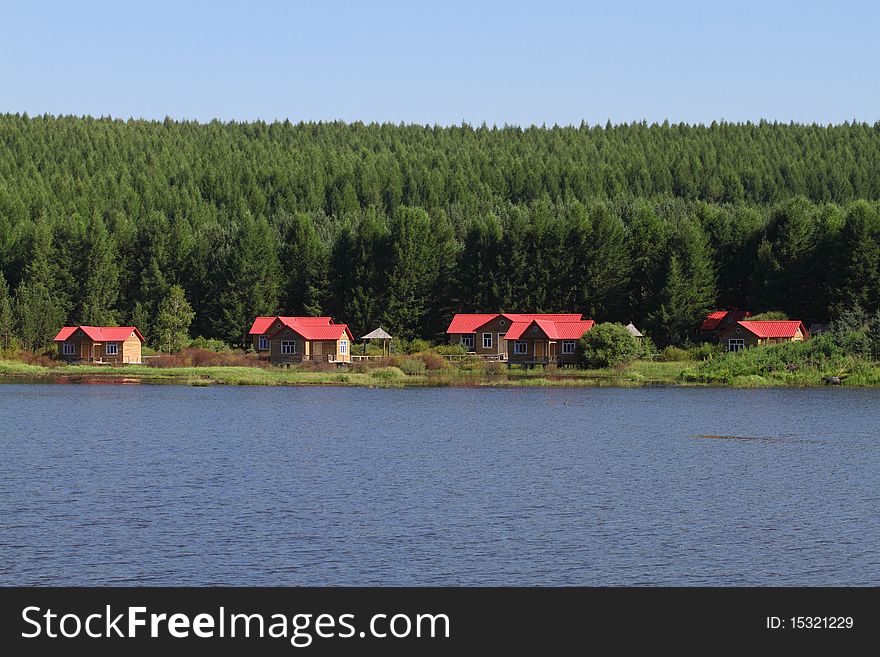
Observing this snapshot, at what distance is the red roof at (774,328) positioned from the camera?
114m

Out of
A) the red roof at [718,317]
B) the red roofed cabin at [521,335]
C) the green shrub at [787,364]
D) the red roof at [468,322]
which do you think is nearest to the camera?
the green shrub at [787,364]

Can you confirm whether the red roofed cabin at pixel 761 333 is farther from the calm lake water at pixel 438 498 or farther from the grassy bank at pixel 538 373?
the calm lake water at pixel 438 498

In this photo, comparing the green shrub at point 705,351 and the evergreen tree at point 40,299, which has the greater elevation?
the evergreen tree at point 40,299

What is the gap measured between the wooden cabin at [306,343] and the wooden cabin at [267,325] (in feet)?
0.85

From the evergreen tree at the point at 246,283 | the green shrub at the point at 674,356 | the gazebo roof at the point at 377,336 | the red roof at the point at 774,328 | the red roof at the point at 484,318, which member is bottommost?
the green shrub at the point at 674,356

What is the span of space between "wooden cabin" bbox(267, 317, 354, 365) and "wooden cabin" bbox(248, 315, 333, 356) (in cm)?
26

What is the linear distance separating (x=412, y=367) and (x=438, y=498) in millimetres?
71066

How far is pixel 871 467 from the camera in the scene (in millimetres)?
48500

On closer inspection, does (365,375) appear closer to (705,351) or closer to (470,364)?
(470,364)

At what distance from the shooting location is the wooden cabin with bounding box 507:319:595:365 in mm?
115625

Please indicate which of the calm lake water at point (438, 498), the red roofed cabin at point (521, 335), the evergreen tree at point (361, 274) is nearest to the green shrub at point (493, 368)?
the red roofed cabin at point (521, 335)

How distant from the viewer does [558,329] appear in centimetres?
11669

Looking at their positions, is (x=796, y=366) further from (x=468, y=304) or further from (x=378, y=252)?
(x=378, y=252)

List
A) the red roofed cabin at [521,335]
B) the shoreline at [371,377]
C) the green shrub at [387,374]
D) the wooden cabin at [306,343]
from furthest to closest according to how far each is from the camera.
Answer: the wooden cabin at [306,343]
the red roofed cabin at [521,335]
the green shrub at [387,374]
the shoreline at [371,377]
